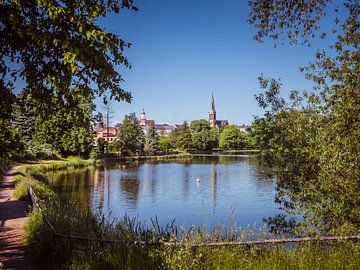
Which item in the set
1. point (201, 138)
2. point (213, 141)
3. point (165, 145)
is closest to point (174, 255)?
point (165, 145)

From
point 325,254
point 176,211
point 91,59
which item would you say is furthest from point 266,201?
point 91,59

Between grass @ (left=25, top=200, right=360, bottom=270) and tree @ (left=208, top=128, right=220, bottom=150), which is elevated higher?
tree @ (left=208, top=128, right=220, bottom=150)

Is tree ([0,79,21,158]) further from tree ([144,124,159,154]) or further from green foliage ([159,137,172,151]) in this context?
green foliage ([159,137,172,151])

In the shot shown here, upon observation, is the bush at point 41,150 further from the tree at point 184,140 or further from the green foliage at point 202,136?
the green foliage at point 202,136

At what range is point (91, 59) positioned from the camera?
195 inches

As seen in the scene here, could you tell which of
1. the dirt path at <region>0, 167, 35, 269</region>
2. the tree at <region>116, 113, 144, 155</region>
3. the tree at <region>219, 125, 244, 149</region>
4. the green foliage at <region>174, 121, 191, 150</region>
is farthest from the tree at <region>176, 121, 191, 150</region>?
the dirt path at <region>0, 167, 35, 269</region>

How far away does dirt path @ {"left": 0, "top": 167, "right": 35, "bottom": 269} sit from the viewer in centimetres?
785

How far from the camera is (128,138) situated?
78.9 m

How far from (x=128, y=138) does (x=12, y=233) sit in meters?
68.5

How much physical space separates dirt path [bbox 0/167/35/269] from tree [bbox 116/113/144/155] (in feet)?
194

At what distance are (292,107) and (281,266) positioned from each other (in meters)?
5.12

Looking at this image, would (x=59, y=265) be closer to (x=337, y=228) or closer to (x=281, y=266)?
(x=281, y=266)

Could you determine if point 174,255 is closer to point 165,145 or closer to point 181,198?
point 181,198

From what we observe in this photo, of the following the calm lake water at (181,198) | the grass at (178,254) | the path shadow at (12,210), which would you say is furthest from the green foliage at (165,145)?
the grass at (178,254)
